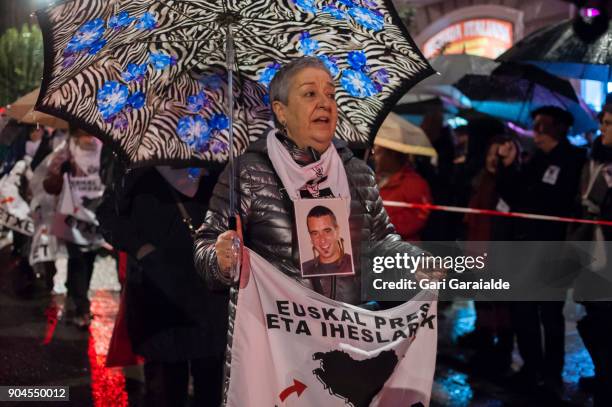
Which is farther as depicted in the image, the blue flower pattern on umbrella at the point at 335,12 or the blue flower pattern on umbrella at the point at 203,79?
the blue flower pattern on umbrella at the point at 335,12

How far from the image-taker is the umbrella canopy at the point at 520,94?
8.00 meters

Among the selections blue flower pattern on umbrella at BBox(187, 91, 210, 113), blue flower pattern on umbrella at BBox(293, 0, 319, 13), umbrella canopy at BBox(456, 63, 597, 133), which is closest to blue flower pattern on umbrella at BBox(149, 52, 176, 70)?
blue flower pattern on umbrella at BBox(187, 91, 210, 113)

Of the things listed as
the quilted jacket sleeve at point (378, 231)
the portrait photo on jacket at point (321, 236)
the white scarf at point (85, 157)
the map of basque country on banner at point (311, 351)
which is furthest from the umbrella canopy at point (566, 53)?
the white scarf at point (85, 157)

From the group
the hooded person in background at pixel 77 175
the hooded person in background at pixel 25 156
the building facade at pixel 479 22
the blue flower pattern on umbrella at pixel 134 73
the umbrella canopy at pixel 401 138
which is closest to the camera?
the blue flower pattern on umbrella at pixel 134 73

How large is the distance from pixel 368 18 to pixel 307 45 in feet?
1.15

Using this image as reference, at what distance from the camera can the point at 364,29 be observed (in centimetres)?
433

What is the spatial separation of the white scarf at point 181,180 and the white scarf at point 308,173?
3.91 feet

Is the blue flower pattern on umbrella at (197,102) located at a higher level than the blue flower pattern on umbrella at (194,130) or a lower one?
higher

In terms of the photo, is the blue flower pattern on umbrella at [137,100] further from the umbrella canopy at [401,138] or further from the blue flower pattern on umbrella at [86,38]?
the umbrella canopy at [401,138]

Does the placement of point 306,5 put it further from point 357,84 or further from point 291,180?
point 291,180

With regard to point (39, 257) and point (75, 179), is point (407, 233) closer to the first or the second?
point (75, 179)

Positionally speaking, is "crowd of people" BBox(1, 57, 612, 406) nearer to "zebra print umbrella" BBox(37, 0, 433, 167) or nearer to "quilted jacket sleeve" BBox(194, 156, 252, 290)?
"quilted jacket sleeve" BBox(194, 156, 252, 290)

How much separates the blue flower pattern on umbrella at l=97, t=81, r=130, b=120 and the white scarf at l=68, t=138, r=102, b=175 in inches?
187

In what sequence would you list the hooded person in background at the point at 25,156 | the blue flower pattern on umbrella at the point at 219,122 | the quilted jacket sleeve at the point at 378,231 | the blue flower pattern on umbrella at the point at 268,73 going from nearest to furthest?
the quilted jacket sleeve at the point at 378,231
the blue flower pattern on umbrella at the point at 268,73
the blue flower pattern on umbrella at the point at 219,122
the hooded person in background at the point at 25,156
